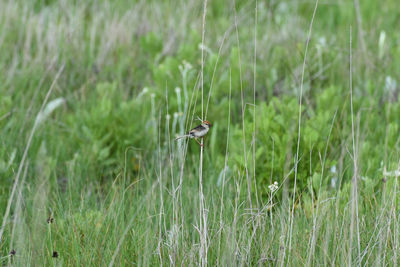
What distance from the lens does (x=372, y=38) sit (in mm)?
4691

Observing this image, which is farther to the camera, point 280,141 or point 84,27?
point 84,27

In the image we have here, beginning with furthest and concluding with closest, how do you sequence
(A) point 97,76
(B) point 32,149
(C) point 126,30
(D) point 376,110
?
1. (C) point 126,30
2. (A) point 97,76
3. (D) point 376,110
4. (B) point 32,149

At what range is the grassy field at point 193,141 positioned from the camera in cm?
202

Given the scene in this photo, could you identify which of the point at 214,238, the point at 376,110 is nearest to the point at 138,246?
the point at 214,238

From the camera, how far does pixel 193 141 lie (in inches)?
129

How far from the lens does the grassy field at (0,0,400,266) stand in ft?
6.62

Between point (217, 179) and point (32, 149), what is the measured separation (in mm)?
1113

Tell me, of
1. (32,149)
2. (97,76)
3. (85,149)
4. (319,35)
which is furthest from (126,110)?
(319,35)

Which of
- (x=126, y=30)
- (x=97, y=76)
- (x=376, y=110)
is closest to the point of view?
(x=376, y=110)

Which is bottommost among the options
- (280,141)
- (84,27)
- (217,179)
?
(217,179)

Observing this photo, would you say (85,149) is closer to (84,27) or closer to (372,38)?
(84,27)

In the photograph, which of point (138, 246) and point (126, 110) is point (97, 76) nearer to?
point (126, 110)

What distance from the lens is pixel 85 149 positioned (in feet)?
10.1

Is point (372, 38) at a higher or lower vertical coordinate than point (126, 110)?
higher
